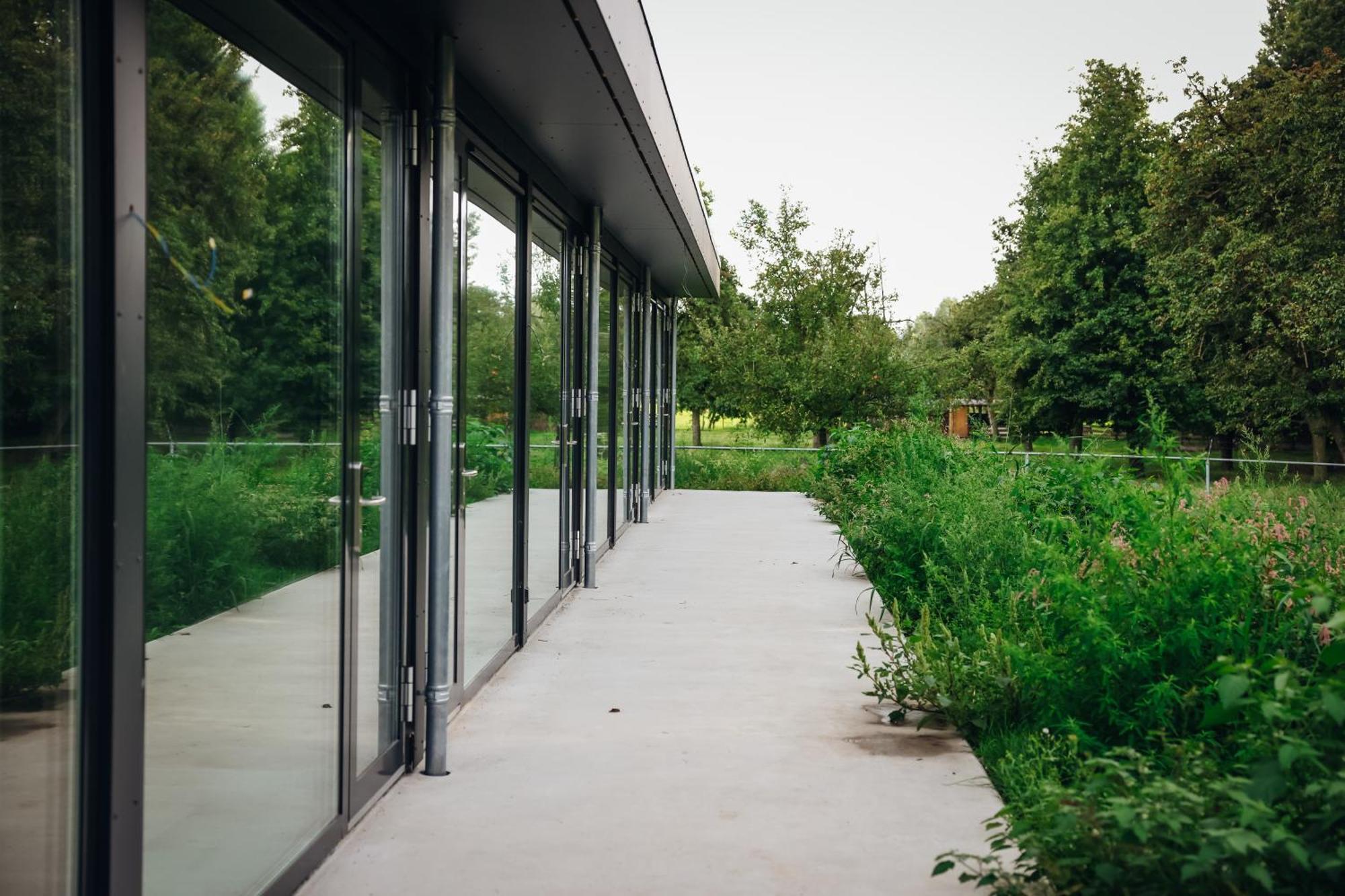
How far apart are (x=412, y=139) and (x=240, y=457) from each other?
76.5 inches

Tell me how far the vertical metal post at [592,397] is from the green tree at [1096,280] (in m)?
25.9

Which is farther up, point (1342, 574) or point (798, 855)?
point (1342, 574)

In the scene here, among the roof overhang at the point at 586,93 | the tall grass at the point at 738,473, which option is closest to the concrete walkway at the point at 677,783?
the roof overhang at the point at 586,93

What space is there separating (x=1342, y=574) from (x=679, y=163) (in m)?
5.32

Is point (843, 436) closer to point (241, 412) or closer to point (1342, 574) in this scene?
point (1342, 574)

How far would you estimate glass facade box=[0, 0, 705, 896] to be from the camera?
2.11 m

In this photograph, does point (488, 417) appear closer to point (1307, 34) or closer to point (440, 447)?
point (440, 447)

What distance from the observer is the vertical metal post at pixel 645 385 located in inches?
538

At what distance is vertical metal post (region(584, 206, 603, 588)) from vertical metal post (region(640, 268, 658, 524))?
13.7 ft

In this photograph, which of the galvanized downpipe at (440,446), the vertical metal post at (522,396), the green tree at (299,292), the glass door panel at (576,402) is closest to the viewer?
the green tree at (299,292)

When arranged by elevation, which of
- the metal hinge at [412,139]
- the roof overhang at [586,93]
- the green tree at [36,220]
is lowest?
the green tree at [36,220]

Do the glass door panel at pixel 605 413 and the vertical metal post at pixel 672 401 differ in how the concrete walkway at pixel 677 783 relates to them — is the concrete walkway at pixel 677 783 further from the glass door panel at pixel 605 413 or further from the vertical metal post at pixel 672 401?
the vertical metal post at pixel 672 401

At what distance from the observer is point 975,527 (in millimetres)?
6820

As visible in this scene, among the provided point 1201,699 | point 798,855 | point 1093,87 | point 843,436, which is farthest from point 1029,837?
point 1093,87
